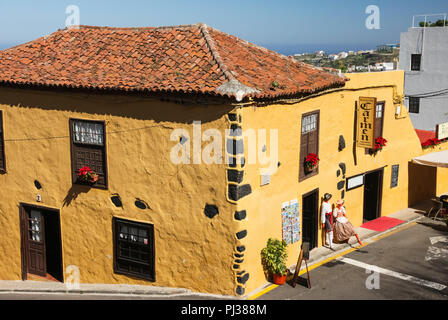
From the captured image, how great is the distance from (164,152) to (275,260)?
409cm

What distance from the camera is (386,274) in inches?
576

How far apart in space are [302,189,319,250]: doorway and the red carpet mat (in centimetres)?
323

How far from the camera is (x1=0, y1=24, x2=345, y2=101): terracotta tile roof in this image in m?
13.0

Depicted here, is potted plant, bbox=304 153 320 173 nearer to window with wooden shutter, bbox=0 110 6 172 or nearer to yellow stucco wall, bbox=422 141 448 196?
yellow stucco wall, bbox=422 141 448 196

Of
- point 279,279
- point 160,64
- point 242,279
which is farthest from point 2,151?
point 279,279

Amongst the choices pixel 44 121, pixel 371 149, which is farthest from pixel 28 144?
pixel 371 149

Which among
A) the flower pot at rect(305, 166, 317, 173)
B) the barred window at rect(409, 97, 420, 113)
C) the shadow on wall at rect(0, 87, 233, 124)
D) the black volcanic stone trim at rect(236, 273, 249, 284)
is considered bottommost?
the black volcanic stone trim at rect(236, 273, 249, 284)

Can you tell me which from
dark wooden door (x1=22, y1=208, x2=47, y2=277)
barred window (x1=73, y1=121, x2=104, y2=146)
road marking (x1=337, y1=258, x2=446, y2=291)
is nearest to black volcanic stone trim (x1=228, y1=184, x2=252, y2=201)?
barred window (x1=73, y1=121, x2=104, y2=146)

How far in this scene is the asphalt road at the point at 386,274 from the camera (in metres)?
13.4

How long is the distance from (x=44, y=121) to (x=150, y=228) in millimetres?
4648

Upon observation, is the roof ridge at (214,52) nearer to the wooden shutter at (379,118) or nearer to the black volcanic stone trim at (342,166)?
the black volcanic stone trim at (342,166)

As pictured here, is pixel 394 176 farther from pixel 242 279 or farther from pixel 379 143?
pixel 242 279

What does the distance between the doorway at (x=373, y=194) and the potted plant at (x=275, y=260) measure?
23.0ft
